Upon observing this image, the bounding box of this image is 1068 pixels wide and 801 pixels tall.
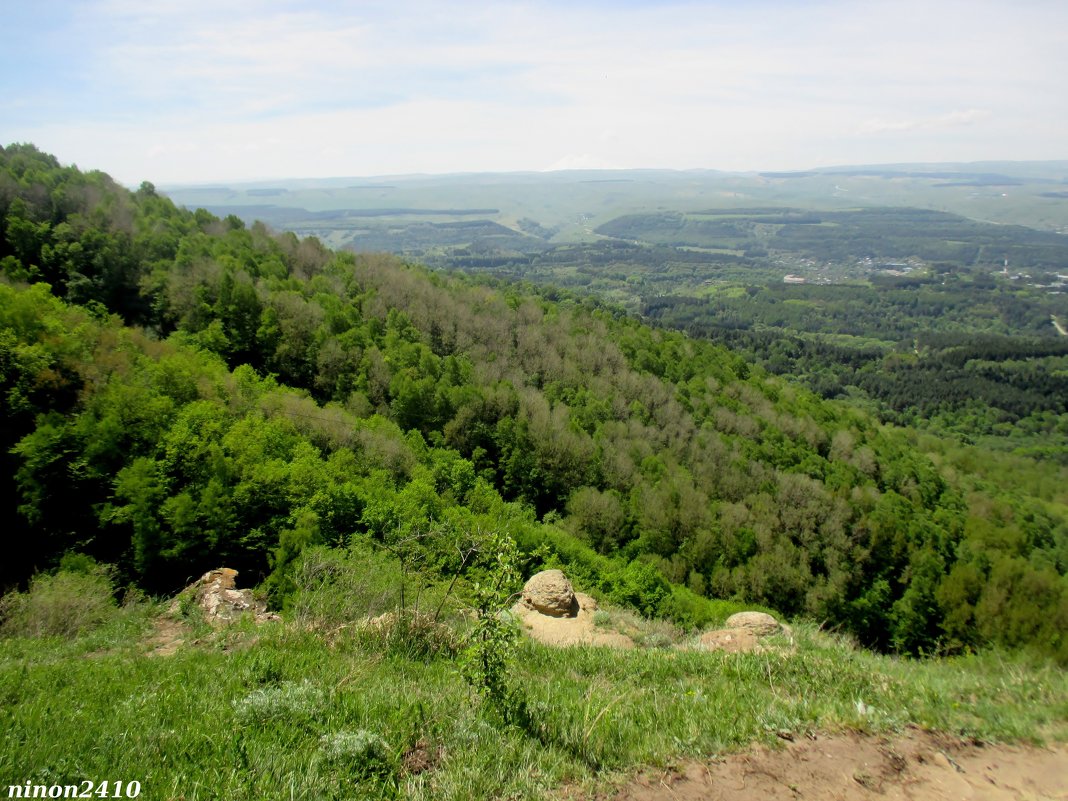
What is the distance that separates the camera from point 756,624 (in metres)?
14.7

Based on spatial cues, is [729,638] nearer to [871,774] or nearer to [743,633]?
[743,633]

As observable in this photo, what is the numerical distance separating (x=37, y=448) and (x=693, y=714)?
21.9 m

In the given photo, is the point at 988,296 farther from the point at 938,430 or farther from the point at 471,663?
the point at 471,663

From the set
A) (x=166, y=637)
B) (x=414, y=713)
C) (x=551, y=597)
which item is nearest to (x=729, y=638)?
(x=551, y=597)

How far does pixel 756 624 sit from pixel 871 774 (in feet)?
32.0

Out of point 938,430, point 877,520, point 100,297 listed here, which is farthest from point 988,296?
point 100,297

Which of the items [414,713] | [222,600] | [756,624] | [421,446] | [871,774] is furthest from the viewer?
[421,446]

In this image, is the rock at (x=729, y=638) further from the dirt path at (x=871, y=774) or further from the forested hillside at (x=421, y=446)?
the dirt path at (x=871, y=774)

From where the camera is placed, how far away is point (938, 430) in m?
84.5

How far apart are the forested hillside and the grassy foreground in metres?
4.74

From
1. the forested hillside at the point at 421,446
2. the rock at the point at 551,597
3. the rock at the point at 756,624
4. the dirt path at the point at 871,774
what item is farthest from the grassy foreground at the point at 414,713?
the rock at the point at 551,597

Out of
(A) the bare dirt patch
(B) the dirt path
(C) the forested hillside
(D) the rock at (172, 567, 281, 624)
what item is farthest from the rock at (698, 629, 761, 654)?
(A) the bare dirt patch

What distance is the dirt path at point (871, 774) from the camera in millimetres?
5223

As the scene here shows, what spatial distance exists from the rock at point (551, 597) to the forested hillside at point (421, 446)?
2504mm
